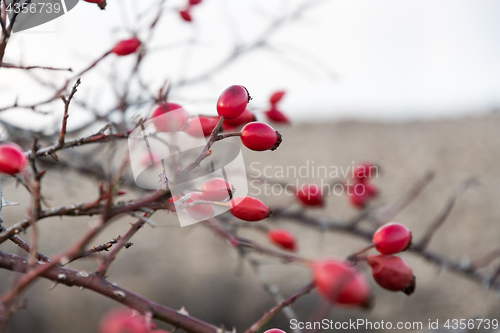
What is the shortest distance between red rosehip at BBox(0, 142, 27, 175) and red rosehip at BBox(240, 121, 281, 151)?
1.52 feet

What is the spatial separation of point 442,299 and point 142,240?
239 inches

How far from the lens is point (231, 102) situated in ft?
2.90

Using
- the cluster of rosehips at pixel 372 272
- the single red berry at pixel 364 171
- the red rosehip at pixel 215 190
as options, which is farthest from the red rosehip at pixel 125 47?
the single red berry at pixel 364 171

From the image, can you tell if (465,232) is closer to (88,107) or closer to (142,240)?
(142,240)

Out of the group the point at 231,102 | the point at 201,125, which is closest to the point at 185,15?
the point at 201,125

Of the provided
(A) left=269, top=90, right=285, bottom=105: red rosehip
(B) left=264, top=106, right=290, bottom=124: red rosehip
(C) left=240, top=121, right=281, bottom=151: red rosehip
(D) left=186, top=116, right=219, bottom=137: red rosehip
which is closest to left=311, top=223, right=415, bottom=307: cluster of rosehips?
(C) left=240, top=121, right=281, bottom=151: red rosehip

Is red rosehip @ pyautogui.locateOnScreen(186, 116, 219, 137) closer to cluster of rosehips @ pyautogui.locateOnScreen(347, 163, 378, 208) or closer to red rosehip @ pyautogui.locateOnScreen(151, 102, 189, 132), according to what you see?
red rosehip @ pyautogui.locateOnScreen(151, 102, 189, 132)

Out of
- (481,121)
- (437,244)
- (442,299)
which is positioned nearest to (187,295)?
(442,299)

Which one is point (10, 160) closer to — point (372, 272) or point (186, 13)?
point (372, 272)

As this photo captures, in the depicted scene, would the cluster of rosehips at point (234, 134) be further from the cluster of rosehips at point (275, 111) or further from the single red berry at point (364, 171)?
the single red berry at point (364, 171)

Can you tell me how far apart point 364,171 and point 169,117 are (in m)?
1.89

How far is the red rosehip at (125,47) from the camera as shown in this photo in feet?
4.22

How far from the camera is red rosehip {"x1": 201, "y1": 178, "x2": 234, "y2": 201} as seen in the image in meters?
0.80

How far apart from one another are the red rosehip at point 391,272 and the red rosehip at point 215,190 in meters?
0.33
